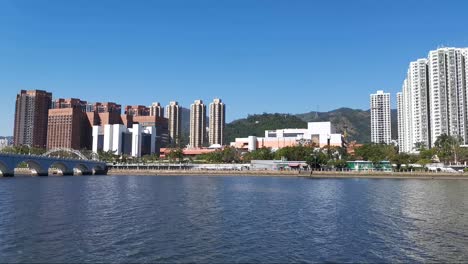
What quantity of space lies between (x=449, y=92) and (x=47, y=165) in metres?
144

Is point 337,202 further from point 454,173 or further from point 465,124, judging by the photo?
point 465,124

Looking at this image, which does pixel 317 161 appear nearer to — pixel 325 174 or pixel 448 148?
pixel 325 174

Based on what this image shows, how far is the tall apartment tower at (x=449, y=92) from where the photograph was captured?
16325cm

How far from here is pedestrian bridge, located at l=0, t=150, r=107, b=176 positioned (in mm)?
111938

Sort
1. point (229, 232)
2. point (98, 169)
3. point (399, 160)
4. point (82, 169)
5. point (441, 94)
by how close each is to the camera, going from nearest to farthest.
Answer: point (229, 232), point (399, 160), point (82, 169), point (98, 169), point (441, 94)

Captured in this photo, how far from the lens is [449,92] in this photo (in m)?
164

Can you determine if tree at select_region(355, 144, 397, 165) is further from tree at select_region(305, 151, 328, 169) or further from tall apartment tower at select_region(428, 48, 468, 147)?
tall apartment tower at select_region(428, 48, 468, 147)

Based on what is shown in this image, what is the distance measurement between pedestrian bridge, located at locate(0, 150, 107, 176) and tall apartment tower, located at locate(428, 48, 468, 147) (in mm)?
131320

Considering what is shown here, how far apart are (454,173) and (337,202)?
8495 centimetres

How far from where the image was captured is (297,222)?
33750 millimetres

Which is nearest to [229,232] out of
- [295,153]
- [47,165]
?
[47,165]

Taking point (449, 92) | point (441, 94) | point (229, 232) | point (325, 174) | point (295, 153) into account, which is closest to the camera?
point (229, 232)

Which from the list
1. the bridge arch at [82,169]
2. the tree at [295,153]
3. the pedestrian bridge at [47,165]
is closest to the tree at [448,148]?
the tree at [295,153]

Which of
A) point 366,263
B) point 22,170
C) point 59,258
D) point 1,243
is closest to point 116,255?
point 59,258
